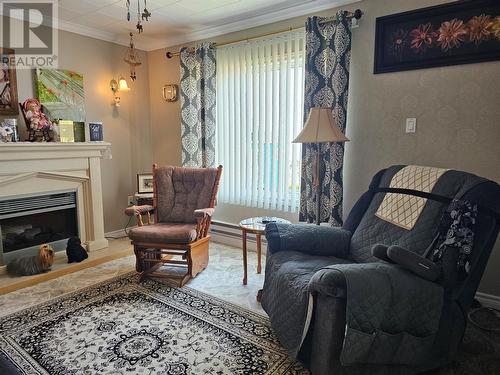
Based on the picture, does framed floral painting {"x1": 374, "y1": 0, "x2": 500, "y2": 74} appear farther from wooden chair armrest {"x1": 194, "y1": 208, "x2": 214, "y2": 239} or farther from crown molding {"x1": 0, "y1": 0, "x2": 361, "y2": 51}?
wooden chair armrest {"x1": 194, "y1": 208, "x2": 214, "y2": 239}

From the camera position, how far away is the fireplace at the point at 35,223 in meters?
2.93

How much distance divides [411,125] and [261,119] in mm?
1447

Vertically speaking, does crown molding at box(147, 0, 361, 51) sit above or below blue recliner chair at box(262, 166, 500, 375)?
above

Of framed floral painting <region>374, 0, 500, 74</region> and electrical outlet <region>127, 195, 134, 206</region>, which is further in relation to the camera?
electrical outlet <region>127, 195, 134, 206</region>

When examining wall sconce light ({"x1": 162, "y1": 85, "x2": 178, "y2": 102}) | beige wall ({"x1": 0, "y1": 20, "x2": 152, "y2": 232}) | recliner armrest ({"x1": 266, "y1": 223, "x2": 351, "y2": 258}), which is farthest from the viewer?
wall sconce light ({"x1": 162, "y1": 85, "x2": 178, "y2": 102})

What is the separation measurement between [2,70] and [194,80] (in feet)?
5.97

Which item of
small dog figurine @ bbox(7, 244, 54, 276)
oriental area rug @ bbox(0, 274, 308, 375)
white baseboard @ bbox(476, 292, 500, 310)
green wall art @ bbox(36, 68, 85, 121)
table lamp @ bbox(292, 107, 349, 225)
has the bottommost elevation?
oriental area rug @ bbox(0, 274, 308, 375)

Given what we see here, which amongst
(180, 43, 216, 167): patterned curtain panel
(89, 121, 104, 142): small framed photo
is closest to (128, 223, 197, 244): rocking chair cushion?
(180, 43, 216, 167): patterned curtain panel

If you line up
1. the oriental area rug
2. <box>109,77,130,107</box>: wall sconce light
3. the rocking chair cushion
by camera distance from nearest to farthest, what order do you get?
the oriental area rug → the rocking chair cushion → <box>109,77,130,107</box>: wall sconce light

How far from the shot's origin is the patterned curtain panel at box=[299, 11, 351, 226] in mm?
→ 2703

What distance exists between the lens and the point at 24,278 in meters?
2.72

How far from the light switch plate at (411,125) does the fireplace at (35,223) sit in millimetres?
3273

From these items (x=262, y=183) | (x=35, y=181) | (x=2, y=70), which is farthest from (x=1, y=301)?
(x=262, y=183)

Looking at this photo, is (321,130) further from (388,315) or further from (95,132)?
(95,132)
